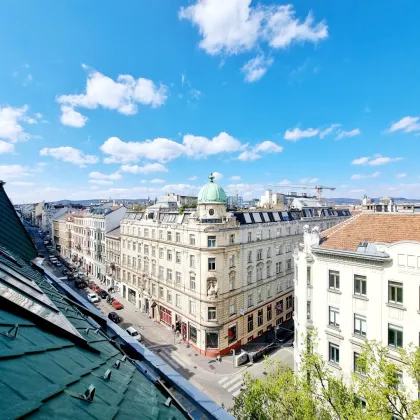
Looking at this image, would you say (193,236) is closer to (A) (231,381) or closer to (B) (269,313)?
(A) (231,381)

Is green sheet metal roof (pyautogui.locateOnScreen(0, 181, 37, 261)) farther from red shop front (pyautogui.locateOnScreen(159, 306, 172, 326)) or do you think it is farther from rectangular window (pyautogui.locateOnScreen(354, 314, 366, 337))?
rectangular window (pyautogui.locateOnScreen(354, 314, 366, 337))

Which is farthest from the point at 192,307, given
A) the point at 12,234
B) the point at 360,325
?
the point at 12,234

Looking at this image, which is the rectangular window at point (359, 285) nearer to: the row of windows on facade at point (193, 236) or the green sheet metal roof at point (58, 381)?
the row of windows on facade at point (193, 236)

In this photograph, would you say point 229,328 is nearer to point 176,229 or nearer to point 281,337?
point 281,337

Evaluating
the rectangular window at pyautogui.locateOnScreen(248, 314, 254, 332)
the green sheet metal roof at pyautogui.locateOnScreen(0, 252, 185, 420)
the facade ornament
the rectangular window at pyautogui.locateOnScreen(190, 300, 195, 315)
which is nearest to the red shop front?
the rectangular window at pyautogui.locateOnScreen(190, 300, 195, 315)

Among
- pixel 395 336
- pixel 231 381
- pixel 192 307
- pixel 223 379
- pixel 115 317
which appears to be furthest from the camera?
pixel 115 317

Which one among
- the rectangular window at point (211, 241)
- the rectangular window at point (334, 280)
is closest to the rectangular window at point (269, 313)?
the rectangular window at point (211, 241)
